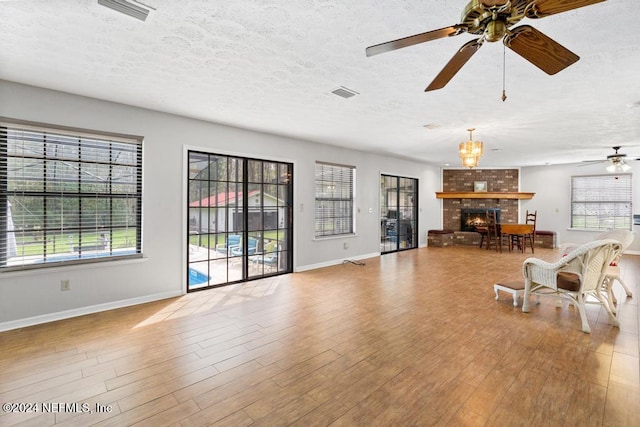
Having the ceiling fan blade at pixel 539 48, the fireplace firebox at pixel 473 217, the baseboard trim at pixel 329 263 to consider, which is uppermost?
the ceiling fan blade at pixel 539 48

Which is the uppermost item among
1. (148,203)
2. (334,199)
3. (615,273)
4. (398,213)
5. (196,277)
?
(334,199)

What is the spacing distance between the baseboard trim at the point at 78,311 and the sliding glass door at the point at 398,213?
18.4 feet

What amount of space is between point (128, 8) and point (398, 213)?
25.3 ft

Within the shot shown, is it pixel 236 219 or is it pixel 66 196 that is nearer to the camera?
pixel 66 196

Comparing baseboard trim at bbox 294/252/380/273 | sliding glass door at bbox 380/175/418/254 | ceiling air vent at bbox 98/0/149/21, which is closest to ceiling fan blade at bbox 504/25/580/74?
ceiling air vent at bbox 98/0/149/21

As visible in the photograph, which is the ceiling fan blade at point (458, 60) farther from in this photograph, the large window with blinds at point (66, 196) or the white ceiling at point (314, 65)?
the large window with blinds at point (66, 196)

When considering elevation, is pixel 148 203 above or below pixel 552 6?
below

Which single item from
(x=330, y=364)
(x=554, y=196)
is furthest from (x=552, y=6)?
(x=554, y=196)

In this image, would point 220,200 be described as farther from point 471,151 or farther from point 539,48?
point 539,48

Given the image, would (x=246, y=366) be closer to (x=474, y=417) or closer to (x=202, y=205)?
(x=474, y=417)

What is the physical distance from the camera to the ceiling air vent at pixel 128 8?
1.99 m

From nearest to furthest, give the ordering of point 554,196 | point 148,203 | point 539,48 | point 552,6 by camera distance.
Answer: point 552,6 < point 539,48 < point 148,203 < point 554,196

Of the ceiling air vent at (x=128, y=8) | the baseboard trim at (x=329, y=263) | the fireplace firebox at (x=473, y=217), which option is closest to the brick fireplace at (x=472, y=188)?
the fireplace firebox at (x=473, y=217)

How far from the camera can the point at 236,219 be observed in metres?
5.07
